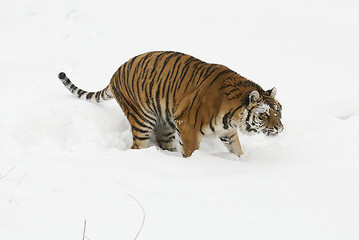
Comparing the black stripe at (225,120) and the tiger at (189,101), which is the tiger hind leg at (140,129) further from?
the black stripe at (225,120)

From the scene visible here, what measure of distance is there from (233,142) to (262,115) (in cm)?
69

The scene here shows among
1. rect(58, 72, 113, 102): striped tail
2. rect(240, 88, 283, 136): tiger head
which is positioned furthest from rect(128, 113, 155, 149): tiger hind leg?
rect(240, 88, 283, 136): tiger head

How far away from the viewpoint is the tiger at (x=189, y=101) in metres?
3.34

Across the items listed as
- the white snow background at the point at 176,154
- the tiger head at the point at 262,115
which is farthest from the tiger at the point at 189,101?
the white snow background at the point at 176,154

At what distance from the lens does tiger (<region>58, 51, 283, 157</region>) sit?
3.34m

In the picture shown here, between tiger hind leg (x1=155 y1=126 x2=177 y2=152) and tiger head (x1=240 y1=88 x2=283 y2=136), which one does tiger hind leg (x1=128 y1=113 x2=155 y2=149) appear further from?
tiger head (x1=240 y1=88 x2=283 y2=136)

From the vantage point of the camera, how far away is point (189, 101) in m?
3.60

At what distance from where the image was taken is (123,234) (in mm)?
1641

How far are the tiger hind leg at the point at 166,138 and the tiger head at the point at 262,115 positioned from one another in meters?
1.16

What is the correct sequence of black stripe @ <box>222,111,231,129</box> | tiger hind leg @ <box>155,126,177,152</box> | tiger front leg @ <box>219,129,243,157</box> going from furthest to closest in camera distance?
tiger hind leg @ <box>155,126,177,152</box> < tiger front leg @ <box>219,129,243,157</box> < black stripe @ <box>222,111,231,129</box>

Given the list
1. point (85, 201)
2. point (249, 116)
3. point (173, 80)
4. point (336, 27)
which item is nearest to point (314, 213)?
point (85, 201)

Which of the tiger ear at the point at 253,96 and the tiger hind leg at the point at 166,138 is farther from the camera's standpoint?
the tiger hind leg at the point at 166,138

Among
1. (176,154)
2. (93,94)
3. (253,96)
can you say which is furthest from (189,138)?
(93,94)

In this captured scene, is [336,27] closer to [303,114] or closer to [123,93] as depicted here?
[303,114]
